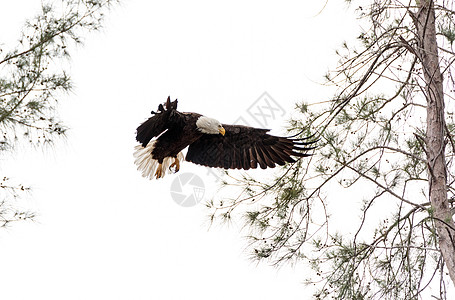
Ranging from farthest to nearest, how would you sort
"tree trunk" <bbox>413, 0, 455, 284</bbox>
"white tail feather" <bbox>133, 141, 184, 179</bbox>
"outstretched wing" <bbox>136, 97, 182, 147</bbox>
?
"white tail feather" <bbox>133, 141, 184, 179</bbox> < "outstretched wing" <bbox>136, 97, 182, 147</bbox> < "tree trunk" <bbox>413, 0, 455, 284</bbox>

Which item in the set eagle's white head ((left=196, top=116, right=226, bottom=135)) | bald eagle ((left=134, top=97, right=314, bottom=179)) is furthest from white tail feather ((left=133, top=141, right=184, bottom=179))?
eagle's white head ((left=196, top=116, right=226, bottom=135))

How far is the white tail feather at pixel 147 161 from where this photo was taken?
3.95 meters

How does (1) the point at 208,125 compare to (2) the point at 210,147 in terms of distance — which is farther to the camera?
(2) the point at 210,147

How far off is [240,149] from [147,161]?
1.87 ft

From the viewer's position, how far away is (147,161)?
397cm

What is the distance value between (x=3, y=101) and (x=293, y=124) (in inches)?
57.2

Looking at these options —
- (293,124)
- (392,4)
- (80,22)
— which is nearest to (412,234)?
(293,124)

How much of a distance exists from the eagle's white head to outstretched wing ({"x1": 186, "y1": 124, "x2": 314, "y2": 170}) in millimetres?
Result: 159

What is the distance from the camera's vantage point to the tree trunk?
3.07m

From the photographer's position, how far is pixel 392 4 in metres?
3.39

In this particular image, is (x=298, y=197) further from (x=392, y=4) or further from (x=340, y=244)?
(x=392, y=4)

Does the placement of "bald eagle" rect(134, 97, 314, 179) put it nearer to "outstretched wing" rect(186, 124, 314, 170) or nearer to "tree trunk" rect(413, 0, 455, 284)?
"outstretched wing" rect(186, 124, 314, 170)

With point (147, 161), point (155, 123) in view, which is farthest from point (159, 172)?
point (155, 123)

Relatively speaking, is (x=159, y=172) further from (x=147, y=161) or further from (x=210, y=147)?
(x=210, y=147)
